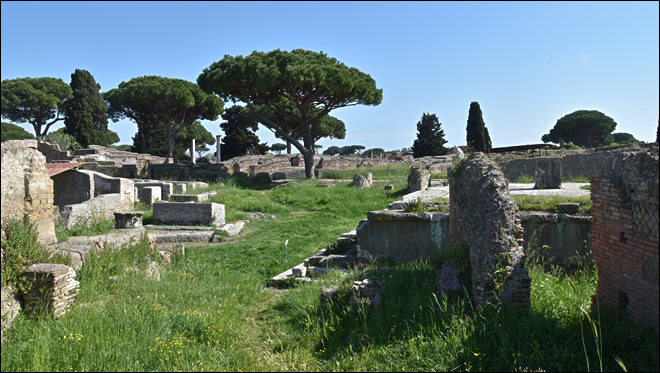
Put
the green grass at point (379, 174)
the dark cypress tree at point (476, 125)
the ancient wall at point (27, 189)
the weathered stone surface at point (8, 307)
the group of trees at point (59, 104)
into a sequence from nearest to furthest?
1. the weathered stone surface at point (8, 307)
2. the ancient wall at point (27, 189)
3. the green grass at point (379, 174)
4. the group of trees at point (59, 104)
5. the dark cypress tree at point (476, 125)

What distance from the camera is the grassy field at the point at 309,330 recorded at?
155 inches

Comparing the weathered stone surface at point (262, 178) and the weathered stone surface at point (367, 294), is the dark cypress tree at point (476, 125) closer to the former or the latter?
the weathered stone surface at point (262, 178)

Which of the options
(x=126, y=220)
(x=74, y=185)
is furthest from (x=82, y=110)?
(x=126, y=220)

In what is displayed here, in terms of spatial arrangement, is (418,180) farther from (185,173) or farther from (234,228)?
(185,173)

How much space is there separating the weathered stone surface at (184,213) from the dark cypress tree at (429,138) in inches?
1373

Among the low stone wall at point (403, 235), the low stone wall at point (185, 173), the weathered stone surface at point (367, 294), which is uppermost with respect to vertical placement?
the low stone wall at point (185, 173)

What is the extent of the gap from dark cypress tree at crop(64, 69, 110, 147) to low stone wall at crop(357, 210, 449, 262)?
1423 inches

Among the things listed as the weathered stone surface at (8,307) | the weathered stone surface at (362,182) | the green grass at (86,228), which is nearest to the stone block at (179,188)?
the green grass at (86,228)

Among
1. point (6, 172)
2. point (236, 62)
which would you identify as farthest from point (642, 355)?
point (236, 62)

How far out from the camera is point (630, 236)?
4.27 meters

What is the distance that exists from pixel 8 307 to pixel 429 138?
43.3 meters

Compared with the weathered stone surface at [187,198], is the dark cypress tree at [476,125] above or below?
above

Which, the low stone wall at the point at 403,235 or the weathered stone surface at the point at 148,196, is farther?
the weathered stone surface at the point at 148,196

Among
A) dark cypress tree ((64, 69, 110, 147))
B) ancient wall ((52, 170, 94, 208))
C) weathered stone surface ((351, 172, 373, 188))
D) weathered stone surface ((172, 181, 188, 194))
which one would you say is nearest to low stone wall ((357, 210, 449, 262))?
ancient wall ((52, 170, 94, 208))
